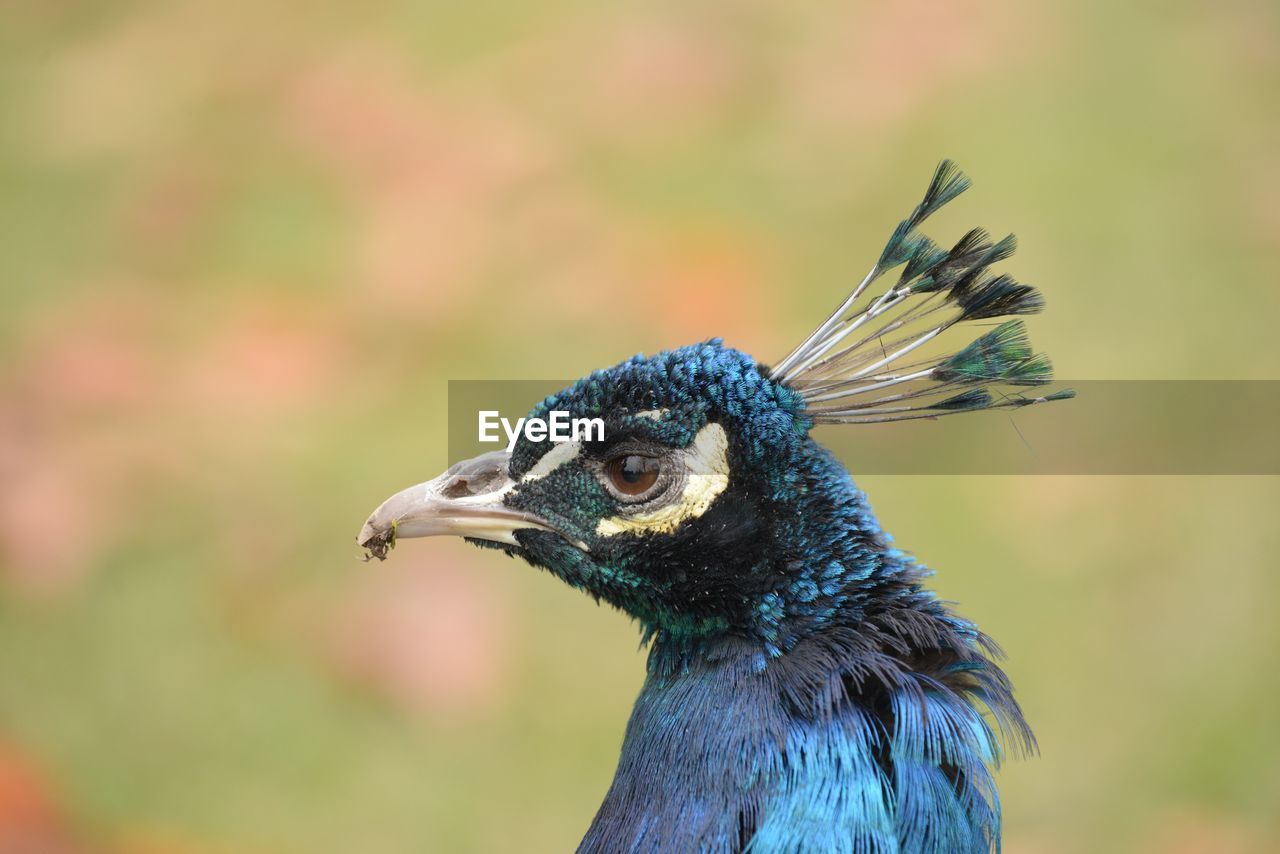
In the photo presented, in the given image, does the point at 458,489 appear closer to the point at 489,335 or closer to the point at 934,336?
the point at 934,336

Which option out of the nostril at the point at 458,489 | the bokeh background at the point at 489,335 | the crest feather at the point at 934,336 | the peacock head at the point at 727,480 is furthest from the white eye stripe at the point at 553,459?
the bokeh background at the point at 489,335

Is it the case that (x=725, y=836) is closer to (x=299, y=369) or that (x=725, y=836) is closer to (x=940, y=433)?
(x=940, y=433)

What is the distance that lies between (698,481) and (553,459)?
0.24m

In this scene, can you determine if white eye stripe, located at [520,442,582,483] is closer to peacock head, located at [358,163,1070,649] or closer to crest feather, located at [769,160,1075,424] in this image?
peacock head, located at [358,163,1070,649]

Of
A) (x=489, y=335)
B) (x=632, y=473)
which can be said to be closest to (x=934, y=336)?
(x=632, y=473)

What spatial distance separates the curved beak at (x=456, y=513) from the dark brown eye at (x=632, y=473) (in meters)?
0.14

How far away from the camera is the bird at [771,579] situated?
1963mm

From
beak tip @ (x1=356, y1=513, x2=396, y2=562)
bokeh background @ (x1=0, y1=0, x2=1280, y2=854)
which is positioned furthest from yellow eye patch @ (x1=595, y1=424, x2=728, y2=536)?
bokeh background @ (x1=0, y1=0, x2=1280, y2=854)

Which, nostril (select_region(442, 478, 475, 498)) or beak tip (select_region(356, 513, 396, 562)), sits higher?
nostril (select_region(442, 478, 475, 498))

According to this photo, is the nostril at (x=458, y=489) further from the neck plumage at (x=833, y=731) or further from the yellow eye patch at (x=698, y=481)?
the neck plumage at (x=833, y=731)

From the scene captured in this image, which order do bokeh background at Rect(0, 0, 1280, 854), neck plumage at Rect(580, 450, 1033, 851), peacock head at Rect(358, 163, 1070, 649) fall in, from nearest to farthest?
1. neck plumage at Rect(580, 450, 1033, 851)
2. peacock head at Rect(358, 163, 1070, 649)
3. bokeh background at Rect(0, 0, 1280, 854)

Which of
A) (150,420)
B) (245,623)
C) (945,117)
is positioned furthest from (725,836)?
(945,117)

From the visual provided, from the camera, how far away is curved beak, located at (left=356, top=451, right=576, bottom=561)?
2219mm

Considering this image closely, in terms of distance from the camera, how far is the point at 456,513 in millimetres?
2229
